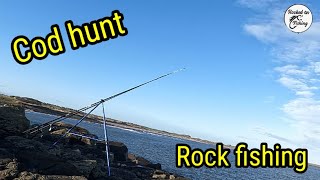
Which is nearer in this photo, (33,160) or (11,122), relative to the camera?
(33,160)

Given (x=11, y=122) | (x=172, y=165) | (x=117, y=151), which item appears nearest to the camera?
(x=11, y=122)

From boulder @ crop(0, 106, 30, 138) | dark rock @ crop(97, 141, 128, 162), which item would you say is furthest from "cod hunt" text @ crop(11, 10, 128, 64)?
dark rock @ crop(97, 141, 128, 162)

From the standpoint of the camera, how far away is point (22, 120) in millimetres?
26672

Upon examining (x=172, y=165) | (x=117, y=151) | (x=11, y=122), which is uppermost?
(x=11, y=122)

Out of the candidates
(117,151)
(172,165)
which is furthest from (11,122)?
(172,165)

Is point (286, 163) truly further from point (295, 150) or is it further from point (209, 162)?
point (209, 162)

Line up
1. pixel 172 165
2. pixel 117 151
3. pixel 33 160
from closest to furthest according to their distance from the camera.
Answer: pixel 33 160, pixel 117 151, pixel 172 165

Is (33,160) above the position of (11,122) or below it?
below

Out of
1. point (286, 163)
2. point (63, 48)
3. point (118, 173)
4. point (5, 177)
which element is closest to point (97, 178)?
point (118, 173)

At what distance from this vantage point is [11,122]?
2544 cm

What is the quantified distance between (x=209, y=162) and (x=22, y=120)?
14.7m

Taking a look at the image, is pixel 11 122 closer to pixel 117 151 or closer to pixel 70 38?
pixel 70 38

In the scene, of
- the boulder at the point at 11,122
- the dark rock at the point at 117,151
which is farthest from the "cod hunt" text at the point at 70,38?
the dark rock at the point at 117,151

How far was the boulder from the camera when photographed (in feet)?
81.4
